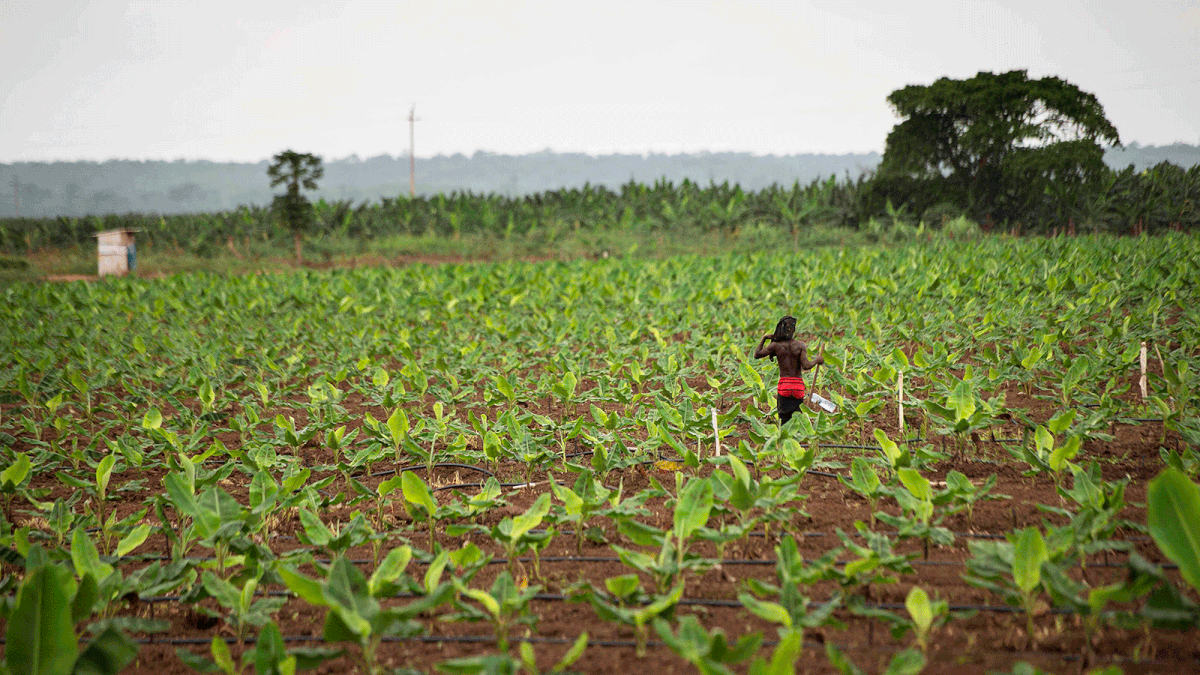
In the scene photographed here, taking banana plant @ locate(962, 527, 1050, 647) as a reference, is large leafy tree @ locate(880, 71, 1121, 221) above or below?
above

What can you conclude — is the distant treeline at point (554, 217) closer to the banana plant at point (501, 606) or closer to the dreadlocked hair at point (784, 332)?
the dreadlocked hair at point (784, 332)

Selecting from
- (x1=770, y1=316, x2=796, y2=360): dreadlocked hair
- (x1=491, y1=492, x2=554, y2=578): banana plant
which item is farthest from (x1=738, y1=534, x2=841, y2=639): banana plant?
(x1=770, y1=316, x2=796, y2=360): dreadlocked hair

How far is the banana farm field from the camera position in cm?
172

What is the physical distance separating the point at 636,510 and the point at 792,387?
204 centimetres

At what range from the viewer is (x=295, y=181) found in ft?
74.2

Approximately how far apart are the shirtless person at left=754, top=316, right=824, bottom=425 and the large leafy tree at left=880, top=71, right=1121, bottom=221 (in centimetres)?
1520

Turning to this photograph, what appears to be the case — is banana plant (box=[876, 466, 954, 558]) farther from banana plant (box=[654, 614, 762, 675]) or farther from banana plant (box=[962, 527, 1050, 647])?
banana plant (box=[654, 614, 762, 675])

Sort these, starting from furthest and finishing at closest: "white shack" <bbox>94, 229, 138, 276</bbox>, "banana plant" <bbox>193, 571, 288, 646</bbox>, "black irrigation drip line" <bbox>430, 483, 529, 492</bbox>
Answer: "white shack" <bbox>94, 229, 138, 276</bbox>
"black irrigation drip line" <bbox>430, 483, 529, 492</bbox>
"banana plant" <bbox>193, 571, 288, 646</bbox>

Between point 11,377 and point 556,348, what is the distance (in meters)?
4.85

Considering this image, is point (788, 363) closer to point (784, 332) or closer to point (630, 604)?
point (784, 332)

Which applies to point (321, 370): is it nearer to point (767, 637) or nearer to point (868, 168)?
point (767, 637)

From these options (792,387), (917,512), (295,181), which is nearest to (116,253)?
(295,181)

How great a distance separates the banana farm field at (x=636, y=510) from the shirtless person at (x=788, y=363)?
190 mm

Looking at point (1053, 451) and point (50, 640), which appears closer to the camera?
point (50, 640)
